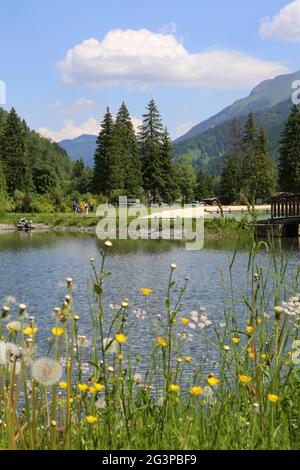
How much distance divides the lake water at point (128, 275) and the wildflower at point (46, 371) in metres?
3.70

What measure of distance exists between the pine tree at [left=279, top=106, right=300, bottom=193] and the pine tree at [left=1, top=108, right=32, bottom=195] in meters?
29.0

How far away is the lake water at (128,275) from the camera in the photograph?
12281 mm

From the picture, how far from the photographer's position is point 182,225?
42.2 meters

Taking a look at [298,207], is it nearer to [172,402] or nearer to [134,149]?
[172,402]

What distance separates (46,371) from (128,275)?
19.5 m

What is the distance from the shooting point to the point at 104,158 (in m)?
63.6

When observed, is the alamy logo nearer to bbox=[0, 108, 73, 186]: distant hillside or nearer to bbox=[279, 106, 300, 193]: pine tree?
bbox=[279, 106, 300, 193]: pine tree

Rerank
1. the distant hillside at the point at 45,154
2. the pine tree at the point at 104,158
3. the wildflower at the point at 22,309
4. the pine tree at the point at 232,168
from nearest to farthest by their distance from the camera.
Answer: the wildflower at the point at 22,309 < the pine tree at the point at 104,158 < the pine tree at the point at 232,168 < the distant hillside at the point at 45,154

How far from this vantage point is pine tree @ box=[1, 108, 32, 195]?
72.2m

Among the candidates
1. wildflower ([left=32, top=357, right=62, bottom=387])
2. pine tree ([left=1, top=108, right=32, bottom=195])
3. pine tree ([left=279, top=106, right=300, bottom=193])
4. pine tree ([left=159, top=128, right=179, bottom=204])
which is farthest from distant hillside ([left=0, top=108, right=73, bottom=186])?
wildflower ([left=32, top=357, right=62, bottom=387])

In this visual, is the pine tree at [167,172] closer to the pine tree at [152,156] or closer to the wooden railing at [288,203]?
the pine tree at [152,156]

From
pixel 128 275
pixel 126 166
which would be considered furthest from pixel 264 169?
pixel 128 275

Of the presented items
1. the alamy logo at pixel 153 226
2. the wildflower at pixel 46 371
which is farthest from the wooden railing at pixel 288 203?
the wildflower at pixel 46 371

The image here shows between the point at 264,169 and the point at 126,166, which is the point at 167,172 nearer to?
the point at 126,166
